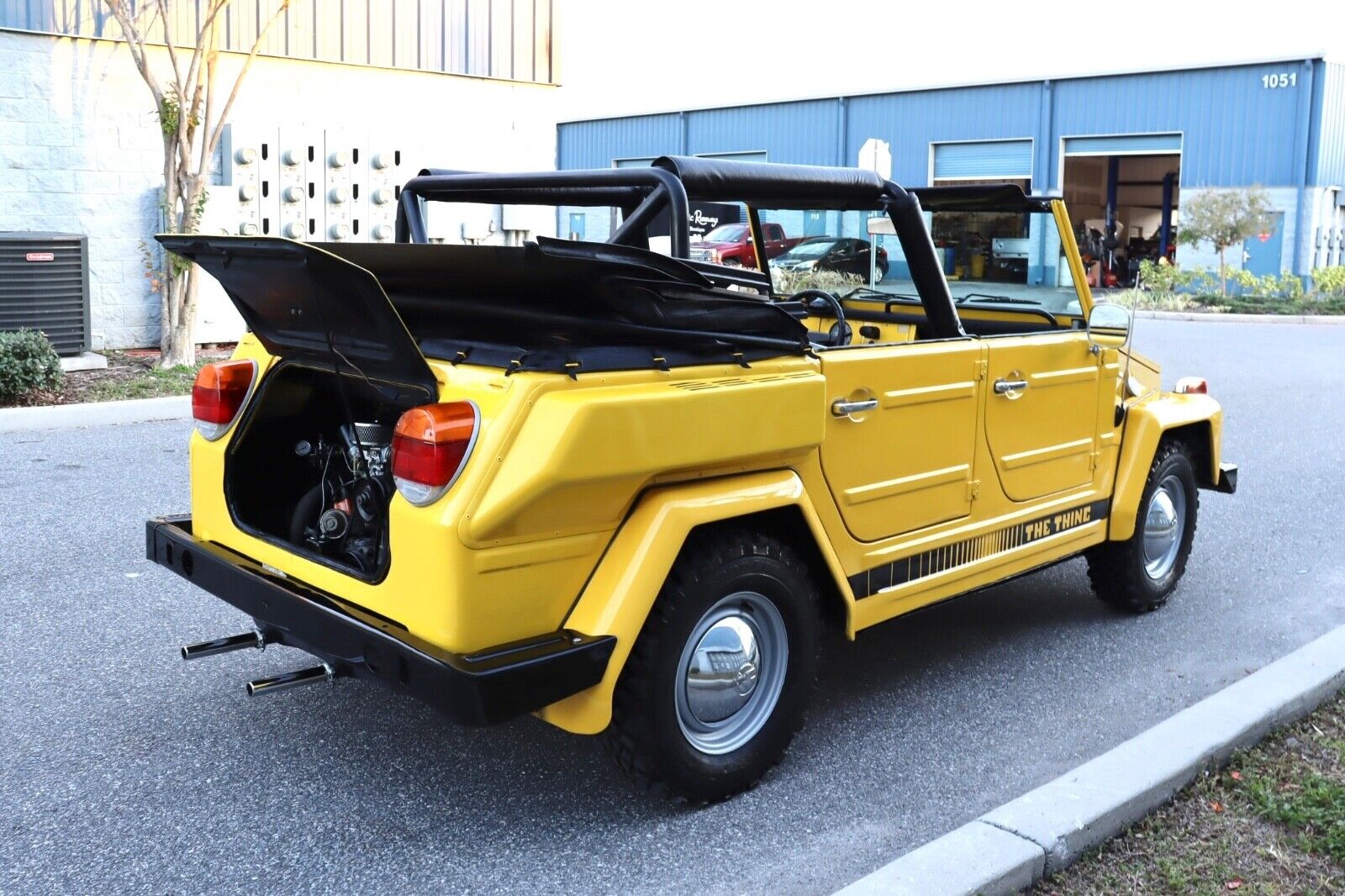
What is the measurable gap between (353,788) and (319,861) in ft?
1.43

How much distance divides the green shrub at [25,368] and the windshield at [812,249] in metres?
7.44

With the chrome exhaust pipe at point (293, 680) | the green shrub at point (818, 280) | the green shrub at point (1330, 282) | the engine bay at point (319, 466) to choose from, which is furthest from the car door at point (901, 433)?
the green shrub at point (1330, 282)

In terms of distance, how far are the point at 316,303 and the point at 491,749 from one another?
1478mm

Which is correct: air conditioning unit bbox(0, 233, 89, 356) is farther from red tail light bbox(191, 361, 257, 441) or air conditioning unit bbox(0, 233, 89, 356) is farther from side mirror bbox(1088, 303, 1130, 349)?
side mirror bbox(1088, 303, 1130, 349)

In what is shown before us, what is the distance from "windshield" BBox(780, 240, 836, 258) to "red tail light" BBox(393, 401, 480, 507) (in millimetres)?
2550

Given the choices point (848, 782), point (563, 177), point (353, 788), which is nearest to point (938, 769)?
point (848, 782)

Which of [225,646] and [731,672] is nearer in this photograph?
[731,672]

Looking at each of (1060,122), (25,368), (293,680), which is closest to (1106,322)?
(293,680)

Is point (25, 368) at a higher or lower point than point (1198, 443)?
lower

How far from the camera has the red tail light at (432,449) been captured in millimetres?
3162

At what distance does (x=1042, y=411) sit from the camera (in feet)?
15.9

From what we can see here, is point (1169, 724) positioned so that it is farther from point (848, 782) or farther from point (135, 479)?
point (135, 479)

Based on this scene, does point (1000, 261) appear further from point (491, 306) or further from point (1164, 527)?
point (491, 306)

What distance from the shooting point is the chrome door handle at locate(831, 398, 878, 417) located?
391 centimetres
